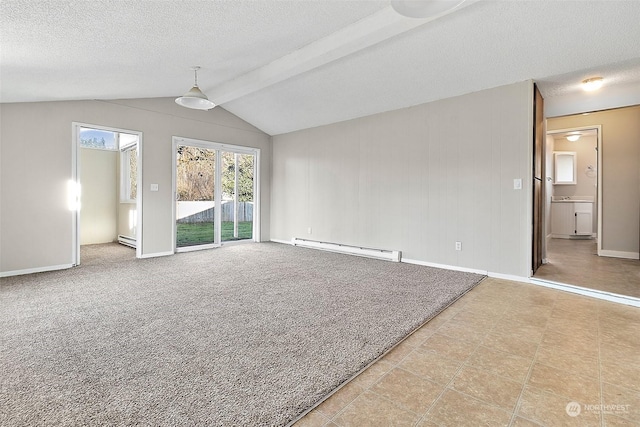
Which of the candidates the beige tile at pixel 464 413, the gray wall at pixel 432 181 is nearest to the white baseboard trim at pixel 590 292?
the gray wall at pixel 432 181

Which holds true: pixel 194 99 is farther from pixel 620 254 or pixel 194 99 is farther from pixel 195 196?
pixel 620 254

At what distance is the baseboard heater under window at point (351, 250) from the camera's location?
504cm

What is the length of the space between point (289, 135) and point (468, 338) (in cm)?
558

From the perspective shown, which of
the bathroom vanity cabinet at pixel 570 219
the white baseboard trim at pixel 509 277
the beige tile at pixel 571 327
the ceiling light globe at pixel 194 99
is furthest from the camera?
the bathroom vanity cabinet at pixel 570 219

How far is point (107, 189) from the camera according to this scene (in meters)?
6.70

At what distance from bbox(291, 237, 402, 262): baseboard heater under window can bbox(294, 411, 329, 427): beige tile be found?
12.3ft

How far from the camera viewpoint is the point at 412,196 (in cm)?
482

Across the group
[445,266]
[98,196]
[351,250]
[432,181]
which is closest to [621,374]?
[445,266]

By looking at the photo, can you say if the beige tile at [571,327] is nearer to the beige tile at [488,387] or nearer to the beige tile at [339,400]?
the beige tile at [488,387]

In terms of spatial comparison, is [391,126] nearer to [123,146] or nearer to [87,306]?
[87,306]

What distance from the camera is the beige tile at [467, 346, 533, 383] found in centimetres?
179

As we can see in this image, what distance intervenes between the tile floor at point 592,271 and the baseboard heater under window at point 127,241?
703cm

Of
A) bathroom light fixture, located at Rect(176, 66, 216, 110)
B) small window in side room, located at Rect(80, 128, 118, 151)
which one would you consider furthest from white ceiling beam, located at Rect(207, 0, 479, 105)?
small window in side room, located at Rect(80, 128, 118, 151)

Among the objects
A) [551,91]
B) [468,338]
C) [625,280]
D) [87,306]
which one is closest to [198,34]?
[87,306]
